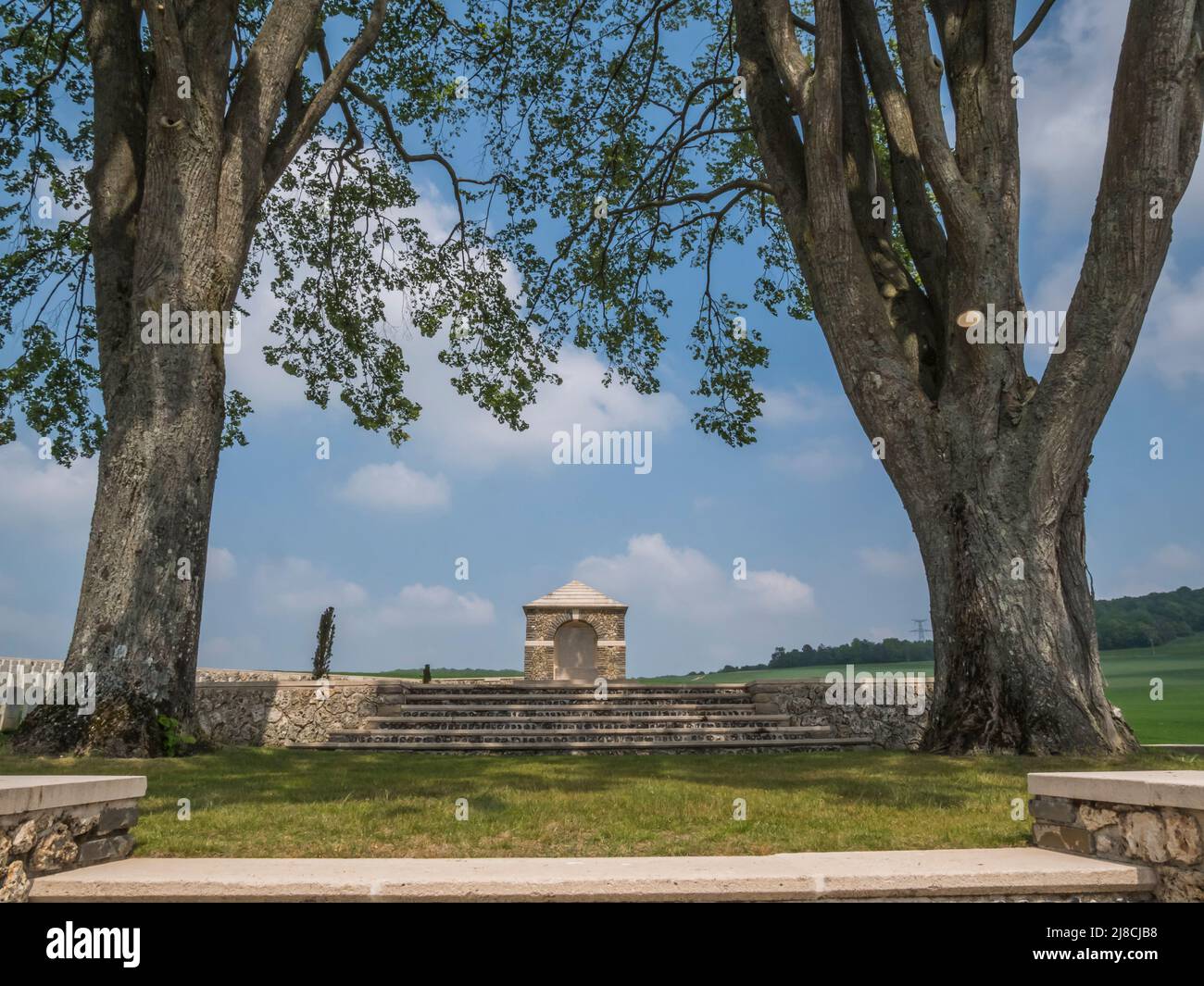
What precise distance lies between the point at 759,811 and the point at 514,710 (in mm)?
10420

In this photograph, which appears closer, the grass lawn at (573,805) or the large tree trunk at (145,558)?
the grass lawn at (573,805)

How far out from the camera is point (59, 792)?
4.28 m

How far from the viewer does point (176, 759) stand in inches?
381

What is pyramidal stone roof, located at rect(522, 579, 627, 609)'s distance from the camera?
80.7 ft

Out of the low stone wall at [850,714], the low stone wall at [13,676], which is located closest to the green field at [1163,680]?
the low stone wall at [850,714]

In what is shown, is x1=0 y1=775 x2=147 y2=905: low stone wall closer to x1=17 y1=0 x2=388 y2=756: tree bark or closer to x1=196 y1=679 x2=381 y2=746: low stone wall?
x1=17 y1=0 x2=388 y2=756: tree bark

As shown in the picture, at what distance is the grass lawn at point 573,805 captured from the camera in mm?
5098

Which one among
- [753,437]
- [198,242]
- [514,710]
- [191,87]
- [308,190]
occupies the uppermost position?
[308,190]

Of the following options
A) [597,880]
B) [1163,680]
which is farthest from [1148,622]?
[597,880]

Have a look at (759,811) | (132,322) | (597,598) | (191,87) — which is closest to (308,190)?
(191,87)

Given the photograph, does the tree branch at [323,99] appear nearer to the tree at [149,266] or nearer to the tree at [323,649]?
the tree at [149,266]

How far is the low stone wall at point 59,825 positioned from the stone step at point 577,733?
31.9 feet

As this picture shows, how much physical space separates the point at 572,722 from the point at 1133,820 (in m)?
11.8
